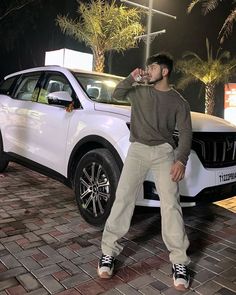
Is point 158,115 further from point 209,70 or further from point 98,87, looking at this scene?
point 209,70

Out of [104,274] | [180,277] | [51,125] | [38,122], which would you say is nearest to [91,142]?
[51,125]

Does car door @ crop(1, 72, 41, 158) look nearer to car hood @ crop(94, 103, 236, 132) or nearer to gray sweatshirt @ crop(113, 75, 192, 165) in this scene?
car hood @ crop(94, 103, 236, 132)

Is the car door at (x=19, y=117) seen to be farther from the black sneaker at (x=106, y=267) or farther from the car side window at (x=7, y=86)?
the black sneaker at (x=106, y=267)

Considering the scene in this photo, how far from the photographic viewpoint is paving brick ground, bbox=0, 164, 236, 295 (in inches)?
110

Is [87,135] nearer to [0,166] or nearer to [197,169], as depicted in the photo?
[197,169]

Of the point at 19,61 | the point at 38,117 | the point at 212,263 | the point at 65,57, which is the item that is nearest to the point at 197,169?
the point at 212,263

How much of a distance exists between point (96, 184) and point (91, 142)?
48 centimetres

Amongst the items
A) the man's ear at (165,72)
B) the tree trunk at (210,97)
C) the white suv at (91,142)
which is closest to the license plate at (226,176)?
the white suv at (91,142)

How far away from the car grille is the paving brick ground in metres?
0.75

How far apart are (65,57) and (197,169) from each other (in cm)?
920

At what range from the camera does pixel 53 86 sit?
4875mm

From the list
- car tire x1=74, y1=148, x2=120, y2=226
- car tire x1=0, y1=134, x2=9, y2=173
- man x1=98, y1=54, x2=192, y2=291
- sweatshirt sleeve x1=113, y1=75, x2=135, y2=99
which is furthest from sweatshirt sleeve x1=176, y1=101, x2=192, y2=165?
car tire x1=0, y1=134, x2=9, y2=173

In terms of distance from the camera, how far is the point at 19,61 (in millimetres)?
18656

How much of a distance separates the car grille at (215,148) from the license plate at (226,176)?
0.26 feet
